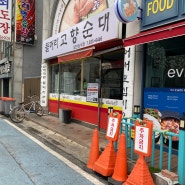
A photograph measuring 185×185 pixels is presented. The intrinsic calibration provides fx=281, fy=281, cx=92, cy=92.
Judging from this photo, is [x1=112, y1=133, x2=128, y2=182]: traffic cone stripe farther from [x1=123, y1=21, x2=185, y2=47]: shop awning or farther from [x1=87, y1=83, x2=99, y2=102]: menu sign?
[x1=87, y1=83, x2=99, y2=102]: menu sign

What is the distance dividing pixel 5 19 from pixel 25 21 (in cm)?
160

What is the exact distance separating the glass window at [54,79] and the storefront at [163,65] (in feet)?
23.1

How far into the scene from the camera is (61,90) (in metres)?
13.4

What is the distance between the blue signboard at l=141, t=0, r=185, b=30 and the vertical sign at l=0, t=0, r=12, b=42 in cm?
1242

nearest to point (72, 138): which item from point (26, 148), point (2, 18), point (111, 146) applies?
point (26, 148)

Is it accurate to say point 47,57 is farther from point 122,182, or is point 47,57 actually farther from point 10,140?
point 122,182

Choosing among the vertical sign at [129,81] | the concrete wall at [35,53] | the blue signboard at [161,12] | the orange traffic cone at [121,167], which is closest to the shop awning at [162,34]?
the blue signboard at [161,12]

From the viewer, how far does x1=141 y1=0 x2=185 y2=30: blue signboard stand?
21.3ft

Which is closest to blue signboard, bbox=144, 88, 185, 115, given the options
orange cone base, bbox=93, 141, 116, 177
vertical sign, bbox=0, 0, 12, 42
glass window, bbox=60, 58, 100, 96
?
orange cone base, bbox=93, 141, 116, 177

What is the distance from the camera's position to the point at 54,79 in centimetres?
A: 1436

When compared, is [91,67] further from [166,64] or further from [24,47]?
[24,47]

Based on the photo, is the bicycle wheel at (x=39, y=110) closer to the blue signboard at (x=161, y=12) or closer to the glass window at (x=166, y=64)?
the glass window at (x=166, y=64)

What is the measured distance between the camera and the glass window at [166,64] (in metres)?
6.60

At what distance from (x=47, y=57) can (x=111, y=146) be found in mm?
9188
